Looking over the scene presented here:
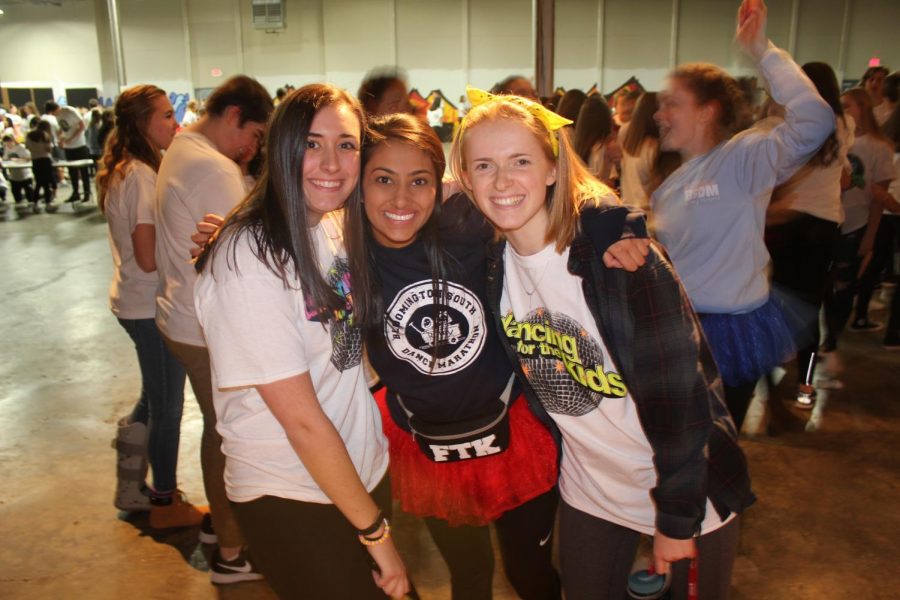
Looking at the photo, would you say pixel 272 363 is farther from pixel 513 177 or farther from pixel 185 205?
pixel 185 205

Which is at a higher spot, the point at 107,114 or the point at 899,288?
the point at 107,114

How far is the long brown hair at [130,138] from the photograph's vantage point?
3.21 m

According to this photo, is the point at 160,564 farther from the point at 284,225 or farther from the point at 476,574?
the point at 284,225

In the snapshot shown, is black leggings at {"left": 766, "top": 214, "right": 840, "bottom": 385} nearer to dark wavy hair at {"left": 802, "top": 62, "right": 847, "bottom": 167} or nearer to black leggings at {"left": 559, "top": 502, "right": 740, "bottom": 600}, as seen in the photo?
dark wavy hair at {"left": 802, "top": 62, "right": 847, "bottom": 167}

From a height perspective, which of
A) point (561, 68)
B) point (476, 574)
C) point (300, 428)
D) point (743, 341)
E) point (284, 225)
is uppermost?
point (561, 68)

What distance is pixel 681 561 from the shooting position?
177 cm

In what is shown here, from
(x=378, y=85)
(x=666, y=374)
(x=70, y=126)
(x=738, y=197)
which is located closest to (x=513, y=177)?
(x=666, y=374)

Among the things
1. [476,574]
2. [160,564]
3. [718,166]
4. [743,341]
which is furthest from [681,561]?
[160,564]

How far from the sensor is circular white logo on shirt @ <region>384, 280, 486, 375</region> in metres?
1.94

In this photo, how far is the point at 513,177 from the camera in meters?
1.77

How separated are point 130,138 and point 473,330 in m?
2.17

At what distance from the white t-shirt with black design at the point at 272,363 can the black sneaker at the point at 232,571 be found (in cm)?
142

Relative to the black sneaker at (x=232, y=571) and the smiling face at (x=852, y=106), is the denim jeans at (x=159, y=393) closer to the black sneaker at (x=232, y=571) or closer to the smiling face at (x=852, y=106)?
the black sneaker at (x=232, y=571)

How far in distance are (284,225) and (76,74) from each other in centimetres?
2880
